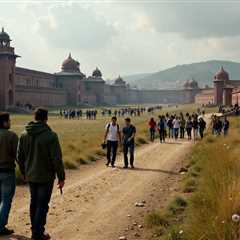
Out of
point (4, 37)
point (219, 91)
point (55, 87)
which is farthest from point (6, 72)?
point (219, 91)

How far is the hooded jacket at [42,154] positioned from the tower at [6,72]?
232 ft

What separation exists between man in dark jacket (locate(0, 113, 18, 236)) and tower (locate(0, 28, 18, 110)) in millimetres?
70367

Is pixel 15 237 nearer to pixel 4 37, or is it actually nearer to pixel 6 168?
pixel 6 168

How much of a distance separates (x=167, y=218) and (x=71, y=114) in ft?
172

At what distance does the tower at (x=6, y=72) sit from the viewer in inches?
3059

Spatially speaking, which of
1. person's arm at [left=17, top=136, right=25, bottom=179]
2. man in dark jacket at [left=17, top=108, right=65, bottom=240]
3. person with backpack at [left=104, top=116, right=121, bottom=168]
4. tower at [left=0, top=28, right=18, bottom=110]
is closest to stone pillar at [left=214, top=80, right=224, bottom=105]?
tower at [left=0, top=28, right=18, bottom=110]

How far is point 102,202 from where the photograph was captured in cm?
964

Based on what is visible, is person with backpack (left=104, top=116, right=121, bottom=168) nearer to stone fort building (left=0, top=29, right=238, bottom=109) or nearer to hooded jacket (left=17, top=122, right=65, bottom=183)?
hooded jacket (left=17, top=122, right=65, bottom=183)

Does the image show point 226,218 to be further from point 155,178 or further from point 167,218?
point 155,178

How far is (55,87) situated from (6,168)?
98.9 metres

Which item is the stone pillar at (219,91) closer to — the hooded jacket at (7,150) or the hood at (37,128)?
the hooded jacket at (7,150)

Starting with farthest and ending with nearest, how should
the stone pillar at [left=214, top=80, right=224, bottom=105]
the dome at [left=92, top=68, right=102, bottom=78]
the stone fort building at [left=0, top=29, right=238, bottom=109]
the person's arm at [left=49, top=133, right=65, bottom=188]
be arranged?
the dome at [left=92, top=68, right=102, bottom=78], the stone pillar at [left=214, top=80, right=224, bottom=105], the stone fort building at [left=0, top=29, right=238, bottom=109], the person's arm at [left=49, top=133, right=65, bottom=188]

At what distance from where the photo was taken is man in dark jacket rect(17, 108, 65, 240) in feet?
22.1

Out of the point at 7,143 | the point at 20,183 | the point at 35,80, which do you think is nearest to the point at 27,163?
the point at 7,143
